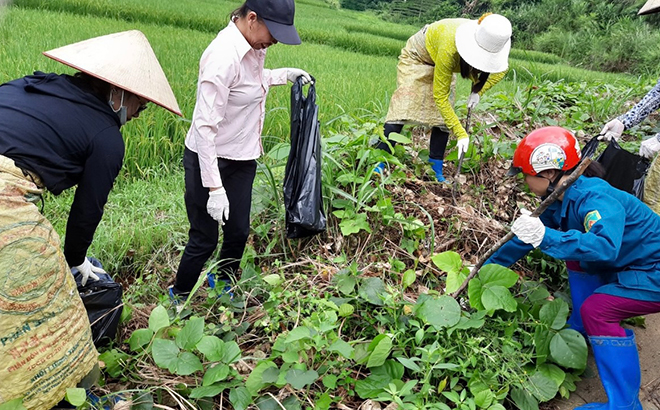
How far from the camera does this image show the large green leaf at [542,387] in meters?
1.90

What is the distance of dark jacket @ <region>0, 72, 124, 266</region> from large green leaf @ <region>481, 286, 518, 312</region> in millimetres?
1580

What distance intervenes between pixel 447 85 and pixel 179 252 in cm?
197

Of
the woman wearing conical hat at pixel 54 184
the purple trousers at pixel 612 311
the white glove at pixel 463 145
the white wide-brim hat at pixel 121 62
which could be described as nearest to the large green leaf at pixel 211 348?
the woman wearing conical hat at pixel 54 184

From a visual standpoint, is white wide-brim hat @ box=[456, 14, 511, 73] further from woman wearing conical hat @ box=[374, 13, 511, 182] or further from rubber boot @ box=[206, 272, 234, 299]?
rubber boot @ box=[206, 272, 234, 299]

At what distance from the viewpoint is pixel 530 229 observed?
1.81 metres

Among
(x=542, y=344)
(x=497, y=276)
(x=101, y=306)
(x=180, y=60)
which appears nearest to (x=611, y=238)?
(x=497, y=276)

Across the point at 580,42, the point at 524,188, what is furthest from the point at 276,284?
the point at 580,42

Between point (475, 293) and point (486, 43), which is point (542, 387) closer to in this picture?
point (475, 293)

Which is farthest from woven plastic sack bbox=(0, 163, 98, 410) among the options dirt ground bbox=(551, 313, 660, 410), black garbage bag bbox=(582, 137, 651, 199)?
black garbage bag bbox=(582, 137, 651, 199)

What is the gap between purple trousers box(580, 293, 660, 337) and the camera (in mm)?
1926

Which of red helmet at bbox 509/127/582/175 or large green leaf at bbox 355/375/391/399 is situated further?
red helmet at bbox 509/127/582/175

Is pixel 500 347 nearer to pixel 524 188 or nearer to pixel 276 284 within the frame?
pixel 276 284

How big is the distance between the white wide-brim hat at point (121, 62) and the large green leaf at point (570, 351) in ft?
6.23

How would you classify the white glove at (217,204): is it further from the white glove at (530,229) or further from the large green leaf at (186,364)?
the white glove at (530,229)
